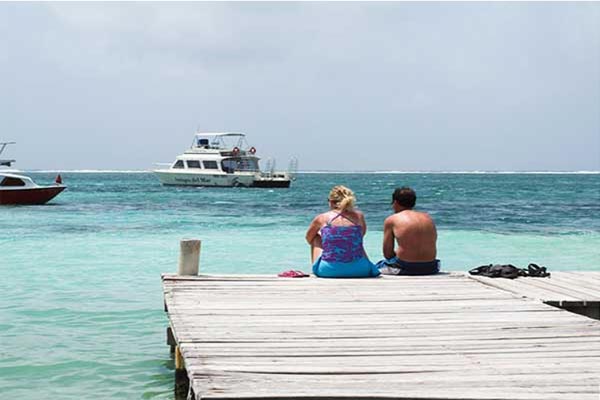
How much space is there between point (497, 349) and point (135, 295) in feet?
25.2

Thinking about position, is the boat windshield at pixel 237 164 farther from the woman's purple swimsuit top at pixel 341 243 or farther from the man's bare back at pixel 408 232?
the woman's purple swimsuit top at pixel 341 243

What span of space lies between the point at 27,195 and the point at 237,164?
102ft

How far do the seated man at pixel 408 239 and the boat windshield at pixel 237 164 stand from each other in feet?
186

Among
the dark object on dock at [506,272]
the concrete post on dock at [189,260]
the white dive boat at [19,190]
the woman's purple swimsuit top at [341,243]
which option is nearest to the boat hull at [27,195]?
the white dive boat at [19,190]

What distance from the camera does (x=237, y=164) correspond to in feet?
214

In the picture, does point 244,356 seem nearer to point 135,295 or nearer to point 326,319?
point 326,319

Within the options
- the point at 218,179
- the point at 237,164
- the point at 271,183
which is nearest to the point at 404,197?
the point at 218,179

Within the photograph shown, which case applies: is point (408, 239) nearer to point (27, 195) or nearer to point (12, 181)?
point (27, 195)

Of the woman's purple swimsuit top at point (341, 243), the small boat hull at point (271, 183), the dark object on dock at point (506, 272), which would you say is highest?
the woman's purple swimsuit top at point (341, 243)

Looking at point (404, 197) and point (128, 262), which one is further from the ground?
point (404, 197)

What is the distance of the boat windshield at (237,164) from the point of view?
64812mm

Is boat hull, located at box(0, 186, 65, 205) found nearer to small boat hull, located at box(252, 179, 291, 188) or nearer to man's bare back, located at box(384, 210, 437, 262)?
man's bare back, located at box(384, 210, 437, 262)

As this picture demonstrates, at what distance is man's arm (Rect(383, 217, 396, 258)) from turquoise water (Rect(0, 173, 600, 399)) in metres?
2.50

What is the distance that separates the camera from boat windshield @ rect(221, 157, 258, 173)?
64.8 metres
